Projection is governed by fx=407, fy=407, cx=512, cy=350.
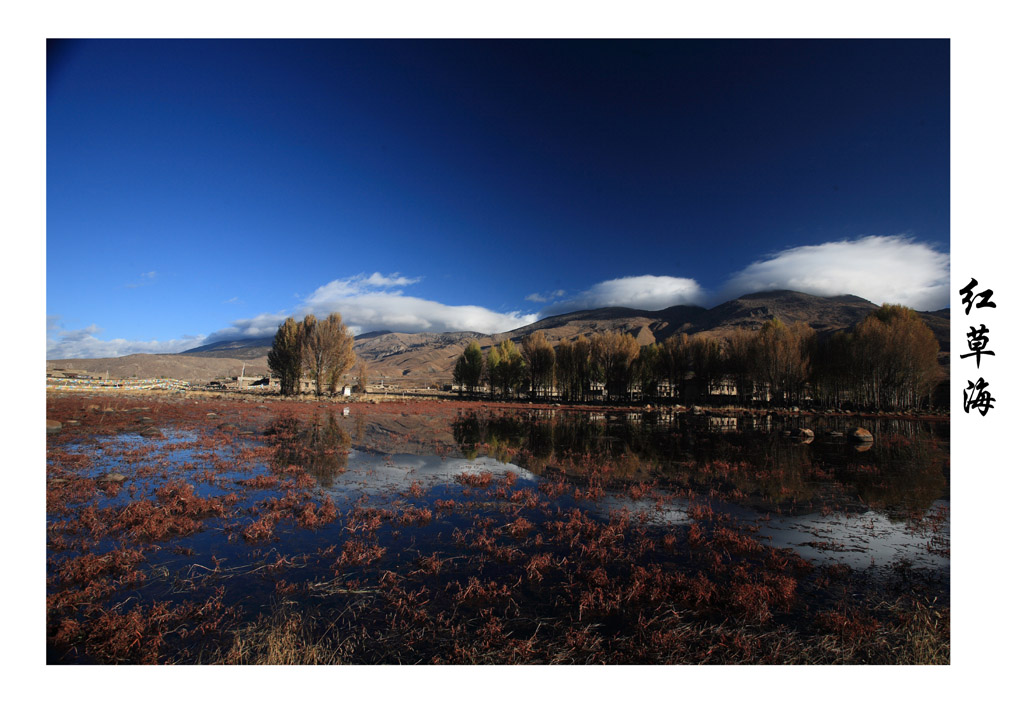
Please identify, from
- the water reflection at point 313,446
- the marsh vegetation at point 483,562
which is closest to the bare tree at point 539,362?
the water reflection at point 313,446

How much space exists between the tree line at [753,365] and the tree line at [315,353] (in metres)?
30.8

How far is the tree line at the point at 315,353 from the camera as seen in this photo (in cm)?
6900

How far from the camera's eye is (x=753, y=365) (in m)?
75.1

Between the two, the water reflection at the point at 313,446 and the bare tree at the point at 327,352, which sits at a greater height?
the bare tree at the point at 327,352

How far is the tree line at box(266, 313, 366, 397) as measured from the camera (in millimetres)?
69000

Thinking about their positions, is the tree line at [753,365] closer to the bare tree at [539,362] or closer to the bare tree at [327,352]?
the bare tree at [539,362]

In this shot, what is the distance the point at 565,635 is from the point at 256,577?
5637 mm

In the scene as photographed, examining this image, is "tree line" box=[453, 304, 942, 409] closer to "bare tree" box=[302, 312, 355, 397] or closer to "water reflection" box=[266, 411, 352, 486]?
"bare tree" box=[302, 312, 355, 397]

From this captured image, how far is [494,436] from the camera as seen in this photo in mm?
29078

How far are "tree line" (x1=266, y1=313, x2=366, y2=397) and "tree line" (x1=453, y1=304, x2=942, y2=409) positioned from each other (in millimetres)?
30816

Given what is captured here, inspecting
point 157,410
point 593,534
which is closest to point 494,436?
point 593,534

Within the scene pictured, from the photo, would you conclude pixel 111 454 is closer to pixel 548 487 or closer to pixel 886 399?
pixel 548 487

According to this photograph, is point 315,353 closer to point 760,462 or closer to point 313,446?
point 313,446

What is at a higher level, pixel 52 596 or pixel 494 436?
pixel 52 596
